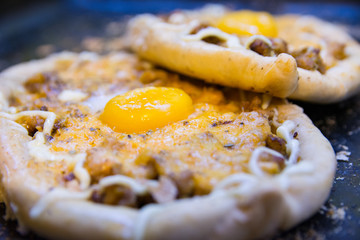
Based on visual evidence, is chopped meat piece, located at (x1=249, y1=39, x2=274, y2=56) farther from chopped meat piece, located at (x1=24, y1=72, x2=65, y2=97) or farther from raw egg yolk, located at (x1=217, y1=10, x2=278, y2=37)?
chopped meat piece, located at (x1=24, y1=72, x2=65, y2=97)

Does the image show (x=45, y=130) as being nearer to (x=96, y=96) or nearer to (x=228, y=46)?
(x=96, y=96)

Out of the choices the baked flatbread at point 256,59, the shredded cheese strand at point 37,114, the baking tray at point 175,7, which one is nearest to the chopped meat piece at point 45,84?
the shredded cheese strand at point 37,114

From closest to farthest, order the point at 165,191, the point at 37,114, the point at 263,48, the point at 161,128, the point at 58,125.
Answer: the point at 165,191, the point at 161,128, the point at 58,125, the point at 37,114, the point at 263,48

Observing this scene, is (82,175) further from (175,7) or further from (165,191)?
(175,7)

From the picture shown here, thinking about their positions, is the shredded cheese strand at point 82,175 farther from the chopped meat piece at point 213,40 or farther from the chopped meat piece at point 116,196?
the chopped meat piece at point 213,40

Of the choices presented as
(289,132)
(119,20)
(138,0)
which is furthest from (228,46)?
(138,0)

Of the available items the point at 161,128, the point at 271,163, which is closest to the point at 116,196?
the point at 161,128

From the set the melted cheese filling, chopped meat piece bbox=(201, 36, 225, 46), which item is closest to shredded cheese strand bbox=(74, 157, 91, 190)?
the melted cheese filling
